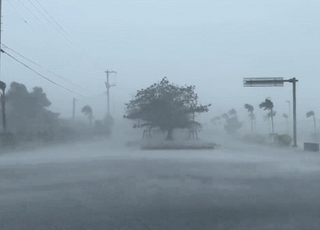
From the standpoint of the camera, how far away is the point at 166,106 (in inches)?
1998

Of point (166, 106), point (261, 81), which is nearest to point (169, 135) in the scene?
point (166, 106)

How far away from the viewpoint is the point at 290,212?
1031cm

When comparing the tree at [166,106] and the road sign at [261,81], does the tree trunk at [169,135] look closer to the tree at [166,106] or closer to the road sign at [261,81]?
the tree at [166,106]

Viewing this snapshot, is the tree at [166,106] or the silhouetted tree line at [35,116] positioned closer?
the tree at [166,106]

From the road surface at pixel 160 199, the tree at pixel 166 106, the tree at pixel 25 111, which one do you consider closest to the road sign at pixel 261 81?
the tree at pixel 166 106

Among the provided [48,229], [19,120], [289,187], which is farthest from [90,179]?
[19,120]

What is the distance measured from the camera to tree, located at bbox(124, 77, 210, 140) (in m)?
50.9

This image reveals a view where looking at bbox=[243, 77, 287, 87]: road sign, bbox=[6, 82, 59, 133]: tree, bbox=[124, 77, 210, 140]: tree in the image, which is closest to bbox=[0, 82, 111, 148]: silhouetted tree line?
bbox=[6, 82, 59, 133]: tree

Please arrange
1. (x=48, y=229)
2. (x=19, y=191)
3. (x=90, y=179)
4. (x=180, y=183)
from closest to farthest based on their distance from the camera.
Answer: (x=48, y=229), (x=19, y=191), (x=180, y=183), (x=90, y=179)

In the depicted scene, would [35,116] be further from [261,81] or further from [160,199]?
[160,199]

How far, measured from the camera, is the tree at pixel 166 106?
167 ft

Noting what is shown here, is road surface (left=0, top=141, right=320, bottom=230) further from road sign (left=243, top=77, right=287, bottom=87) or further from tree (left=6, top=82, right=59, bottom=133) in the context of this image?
tree (left=6, top=82, right=59, bottom=133)

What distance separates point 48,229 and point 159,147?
32.9 metres

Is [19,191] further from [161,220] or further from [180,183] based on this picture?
[161,220]
